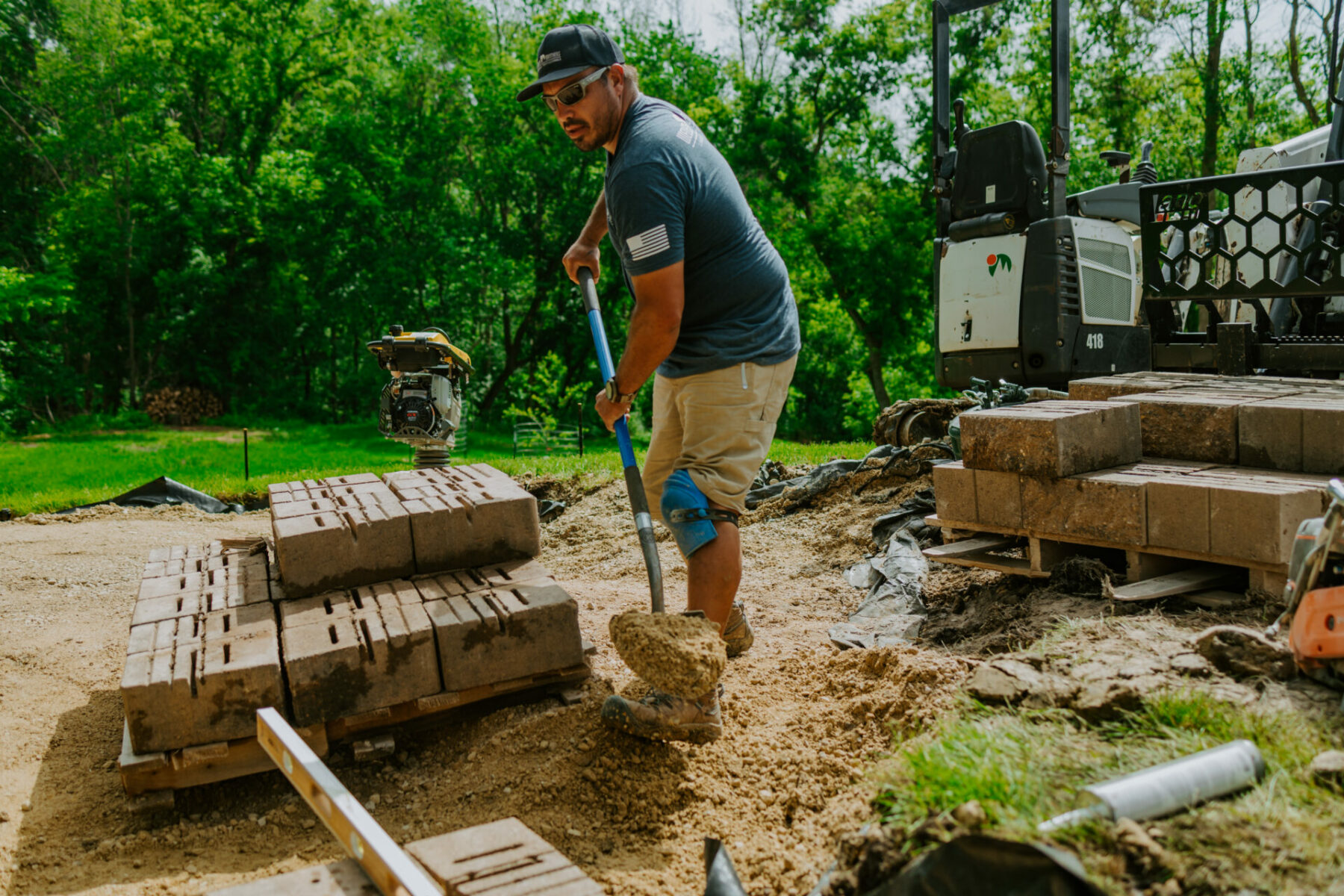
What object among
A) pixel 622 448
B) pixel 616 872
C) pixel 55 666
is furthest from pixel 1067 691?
pixel 55 666

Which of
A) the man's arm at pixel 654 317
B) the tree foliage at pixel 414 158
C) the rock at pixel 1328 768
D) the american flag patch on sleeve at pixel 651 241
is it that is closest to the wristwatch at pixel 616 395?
the man's arm at pixel 654 317

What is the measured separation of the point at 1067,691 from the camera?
243cm

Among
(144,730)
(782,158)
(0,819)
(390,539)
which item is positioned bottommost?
(0,819)

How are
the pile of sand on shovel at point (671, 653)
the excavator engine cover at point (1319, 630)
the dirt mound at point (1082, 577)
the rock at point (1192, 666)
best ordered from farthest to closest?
the dirt mound at point (1082, 577)
the pile of sand on shovel at point (671, 653)
the rock at point (1192, 666)
the excavator engine cover at point (1319, 630)

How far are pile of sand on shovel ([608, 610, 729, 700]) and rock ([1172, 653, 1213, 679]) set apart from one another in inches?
49.2

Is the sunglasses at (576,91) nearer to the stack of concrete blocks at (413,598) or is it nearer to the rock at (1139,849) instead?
the stack of concrete blocks at (413,598)

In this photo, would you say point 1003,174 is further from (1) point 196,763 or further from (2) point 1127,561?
(1) point 196,763

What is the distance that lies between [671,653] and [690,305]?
1247 millimetres

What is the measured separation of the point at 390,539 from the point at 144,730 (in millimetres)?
1046

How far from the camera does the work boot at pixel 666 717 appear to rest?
2895 millimetres

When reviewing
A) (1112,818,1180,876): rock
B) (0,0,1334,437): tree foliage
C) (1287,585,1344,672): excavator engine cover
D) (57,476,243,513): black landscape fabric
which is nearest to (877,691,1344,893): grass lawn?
(1112,818,1180,876): rock

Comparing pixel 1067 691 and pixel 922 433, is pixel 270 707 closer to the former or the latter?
pixel 1067 691

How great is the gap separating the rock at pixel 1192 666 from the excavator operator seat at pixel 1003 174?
484cm

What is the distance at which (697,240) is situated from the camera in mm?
3264
